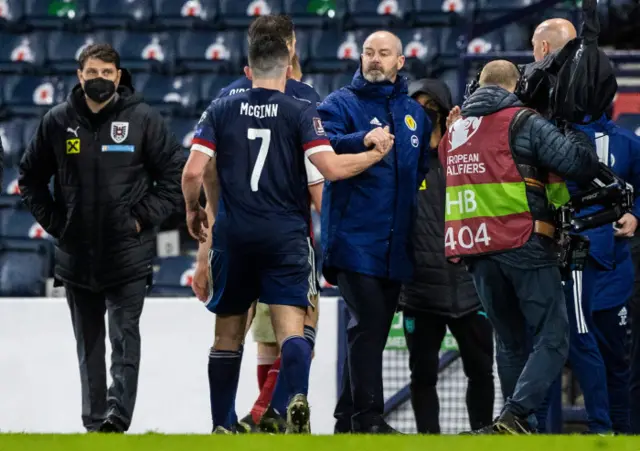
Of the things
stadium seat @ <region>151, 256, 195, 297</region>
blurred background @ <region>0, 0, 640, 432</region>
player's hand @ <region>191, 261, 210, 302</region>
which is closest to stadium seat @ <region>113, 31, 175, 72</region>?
blurred background @ <region>0, 0, 640, 432</region>

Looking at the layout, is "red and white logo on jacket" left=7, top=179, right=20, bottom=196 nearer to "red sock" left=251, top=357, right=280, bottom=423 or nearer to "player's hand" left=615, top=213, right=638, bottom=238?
"red sock" left=251, top=357, right=280, bottom=423

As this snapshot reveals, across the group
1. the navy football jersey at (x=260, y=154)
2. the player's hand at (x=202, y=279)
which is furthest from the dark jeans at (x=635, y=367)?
the player's hand at (x=202, y=279)

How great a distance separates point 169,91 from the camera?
13.0 meters

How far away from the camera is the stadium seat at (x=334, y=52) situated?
12.8 m

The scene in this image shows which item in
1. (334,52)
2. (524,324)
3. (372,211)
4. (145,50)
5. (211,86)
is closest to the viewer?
(524,324)

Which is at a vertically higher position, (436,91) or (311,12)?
(311,12)

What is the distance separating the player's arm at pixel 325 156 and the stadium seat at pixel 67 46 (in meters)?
7.81

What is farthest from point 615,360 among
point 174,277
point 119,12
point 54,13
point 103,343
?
point 54,13

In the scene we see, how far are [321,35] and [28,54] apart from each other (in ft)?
9.62

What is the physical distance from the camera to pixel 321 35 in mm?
13102

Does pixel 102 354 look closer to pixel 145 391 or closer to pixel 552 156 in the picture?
pixel 145 391

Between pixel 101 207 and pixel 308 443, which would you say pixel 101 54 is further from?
pixel 308 443

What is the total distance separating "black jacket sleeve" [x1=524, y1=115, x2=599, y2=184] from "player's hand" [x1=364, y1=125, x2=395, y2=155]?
0.63 metres

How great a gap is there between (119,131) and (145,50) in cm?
621
